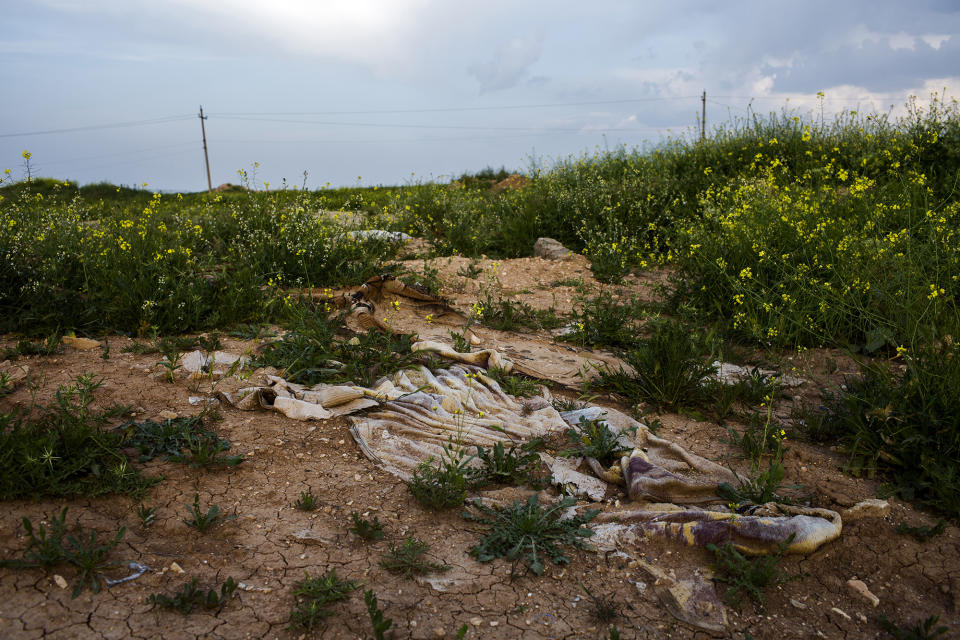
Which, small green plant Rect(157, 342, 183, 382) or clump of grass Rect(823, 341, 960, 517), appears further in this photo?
small green plant Rect(157, 342, 183, 382)

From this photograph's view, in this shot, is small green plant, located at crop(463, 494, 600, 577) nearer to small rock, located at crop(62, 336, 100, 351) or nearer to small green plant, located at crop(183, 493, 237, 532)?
small green plant, located at crop(183, 493, 237, 532)

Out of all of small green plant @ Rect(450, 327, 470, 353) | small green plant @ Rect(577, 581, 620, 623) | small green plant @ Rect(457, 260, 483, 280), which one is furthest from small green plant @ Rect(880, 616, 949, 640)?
small green plant @ Rect(457, 260, 483, 280)

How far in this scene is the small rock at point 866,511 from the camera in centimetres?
270

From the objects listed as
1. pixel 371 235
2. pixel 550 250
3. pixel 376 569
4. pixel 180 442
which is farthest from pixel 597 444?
pixel 550 250

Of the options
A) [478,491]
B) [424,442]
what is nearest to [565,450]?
[478,491]

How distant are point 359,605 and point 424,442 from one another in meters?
1.35

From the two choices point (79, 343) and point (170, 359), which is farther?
point (79, 343)

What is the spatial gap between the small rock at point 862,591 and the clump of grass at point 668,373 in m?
1.54

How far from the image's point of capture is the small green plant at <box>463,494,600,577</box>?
2.42m

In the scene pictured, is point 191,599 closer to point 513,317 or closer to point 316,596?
point 316,596

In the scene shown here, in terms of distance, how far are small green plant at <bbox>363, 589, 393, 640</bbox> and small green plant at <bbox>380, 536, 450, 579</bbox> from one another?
208 millimetres

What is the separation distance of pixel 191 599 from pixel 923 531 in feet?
9.55

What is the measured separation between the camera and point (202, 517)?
2.52m

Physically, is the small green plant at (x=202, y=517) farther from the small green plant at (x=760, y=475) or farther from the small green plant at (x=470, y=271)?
the small green plant at (x=470, y=271)
